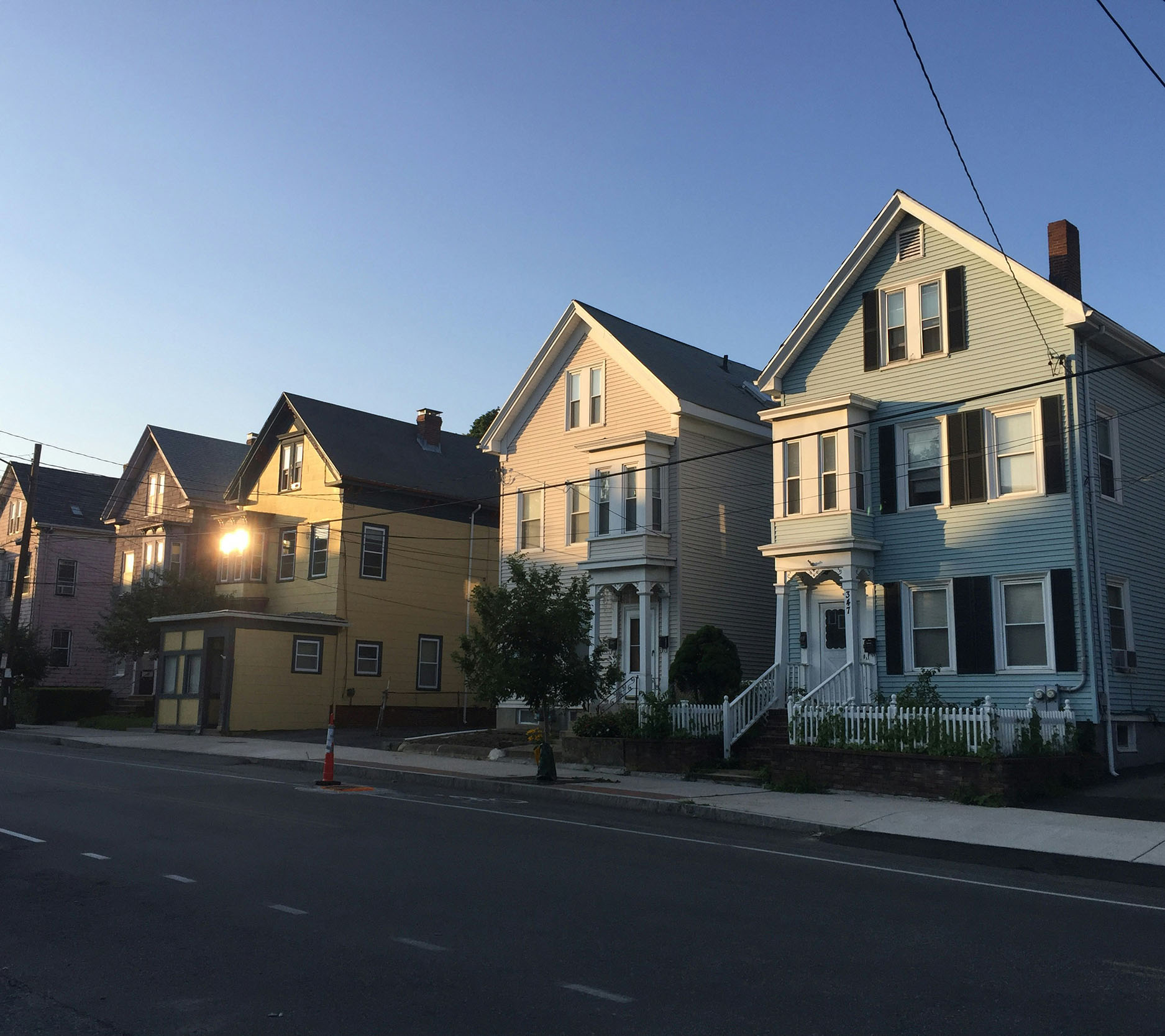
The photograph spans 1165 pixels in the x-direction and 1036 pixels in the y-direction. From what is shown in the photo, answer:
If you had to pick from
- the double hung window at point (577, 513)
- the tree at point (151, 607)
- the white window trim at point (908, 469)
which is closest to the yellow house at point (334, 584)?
the tree at point (151, 607)

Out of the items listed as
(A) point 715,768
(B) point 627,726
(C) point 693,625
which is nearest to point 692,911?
(A) point 715,768

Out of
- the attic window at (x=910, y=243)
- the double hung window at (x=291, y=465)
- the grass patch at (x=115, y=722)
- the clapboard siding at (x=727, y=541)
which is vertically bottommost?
the grass patch at (x=115, y=722)

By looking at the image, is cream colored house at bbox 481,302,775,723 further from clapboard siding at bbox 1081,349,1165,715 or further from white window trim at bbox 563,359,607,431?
clapboard siding at bbox 1081,349,1165,715

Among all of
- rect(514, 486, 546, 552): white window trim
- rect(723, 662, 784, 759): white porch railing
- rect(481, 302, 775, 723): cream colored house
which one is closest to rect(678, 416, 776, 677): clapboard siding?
rect(481, 302, 775, 723): cream colored house

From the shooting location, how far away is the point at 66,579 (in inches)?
1919

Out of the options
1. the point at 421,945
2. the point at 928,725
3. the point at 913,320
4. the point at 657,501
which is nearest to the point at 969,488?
the point at 913,320

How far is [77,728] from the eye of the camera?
36.4 metres

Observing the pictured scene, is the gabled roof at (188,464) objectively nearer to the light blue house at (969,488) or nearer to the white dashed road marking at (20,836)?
the light blue house at (969,488)

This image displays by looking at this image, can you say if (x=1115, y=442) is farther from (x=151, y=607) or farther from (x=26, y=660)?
(x=26, y=660)

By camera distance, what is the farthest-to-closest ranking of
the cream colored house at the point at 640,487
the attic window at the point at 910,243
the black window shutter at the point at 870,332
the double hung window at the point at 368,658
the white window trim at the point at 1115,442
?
the double hung window at the point at 368,658, the cream colored house at the point at 640,487, the black window shutter at the point at 870,332, the attic window at the point at 910,243, the white window trim at the point at 1115,442

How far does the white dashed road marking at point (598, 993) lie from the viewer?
623 cm

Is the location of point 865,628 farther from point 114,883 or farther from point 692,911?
point 114,883

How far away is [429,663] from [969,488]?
2114cm

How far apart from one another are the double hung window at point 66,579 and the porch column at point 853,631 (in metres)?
37.7
